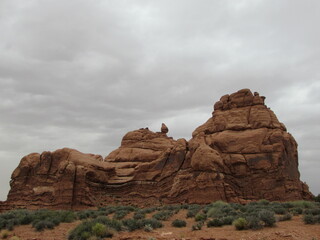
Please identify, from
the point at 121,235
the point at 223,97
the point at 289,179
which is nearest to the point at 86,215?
the point at 121,235

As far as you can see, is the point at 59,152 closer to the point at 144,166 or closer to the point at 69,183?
the point at 69,183

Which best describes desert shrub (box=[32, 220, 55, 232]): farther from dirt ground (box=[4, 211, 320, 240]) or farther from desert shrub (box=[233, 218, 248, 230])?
desert shrub (box=[233, 218, 248, 230])

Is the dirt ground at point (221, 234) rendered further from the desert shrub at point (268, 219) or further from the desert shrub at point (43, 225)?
the desert shrub at point (43, 225)

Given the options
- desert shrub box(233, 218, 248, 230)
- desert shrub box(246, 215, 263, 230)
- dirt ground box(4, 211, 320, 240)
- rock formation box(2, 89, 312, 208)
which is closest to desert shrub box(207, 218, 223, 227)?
dirt ground box(4, 211, 320, 240)

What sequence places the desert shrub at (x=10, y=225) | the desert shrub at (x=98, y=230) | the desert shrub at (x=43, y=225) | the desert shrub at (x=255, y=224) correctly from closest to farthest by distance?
the desert shrub at (x=255, y=224) < the desert shrub at (x=98, y=230) < the desert shrub at (x=43, y=225) < the desert shrub at (x=10, y=225)

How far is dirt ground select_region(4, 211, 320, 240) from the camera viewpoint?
15406mm

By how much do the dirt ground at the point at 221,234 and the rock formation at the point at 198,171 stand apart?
18.0 metres

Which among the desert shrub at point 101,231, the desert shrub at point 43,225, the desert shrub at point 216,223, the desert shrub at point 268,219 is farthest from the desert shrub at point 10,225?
the desert shrub at point 268,219

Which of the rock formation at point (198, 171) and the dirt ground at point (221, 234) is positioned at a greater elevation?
the rock formation at point (198, 171)

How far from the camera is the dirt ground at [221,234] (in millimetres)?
15406

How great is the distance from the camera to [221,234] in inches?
664

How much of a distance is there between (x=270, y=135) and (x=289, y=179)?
18.7ft

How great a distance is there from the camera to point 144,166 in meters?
44.9

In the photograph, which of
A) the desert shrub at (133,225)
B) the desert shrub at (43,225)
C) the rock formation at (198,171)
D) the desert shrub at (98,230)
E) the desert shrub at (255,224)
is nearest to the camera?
the desert shrub at (255,224)
